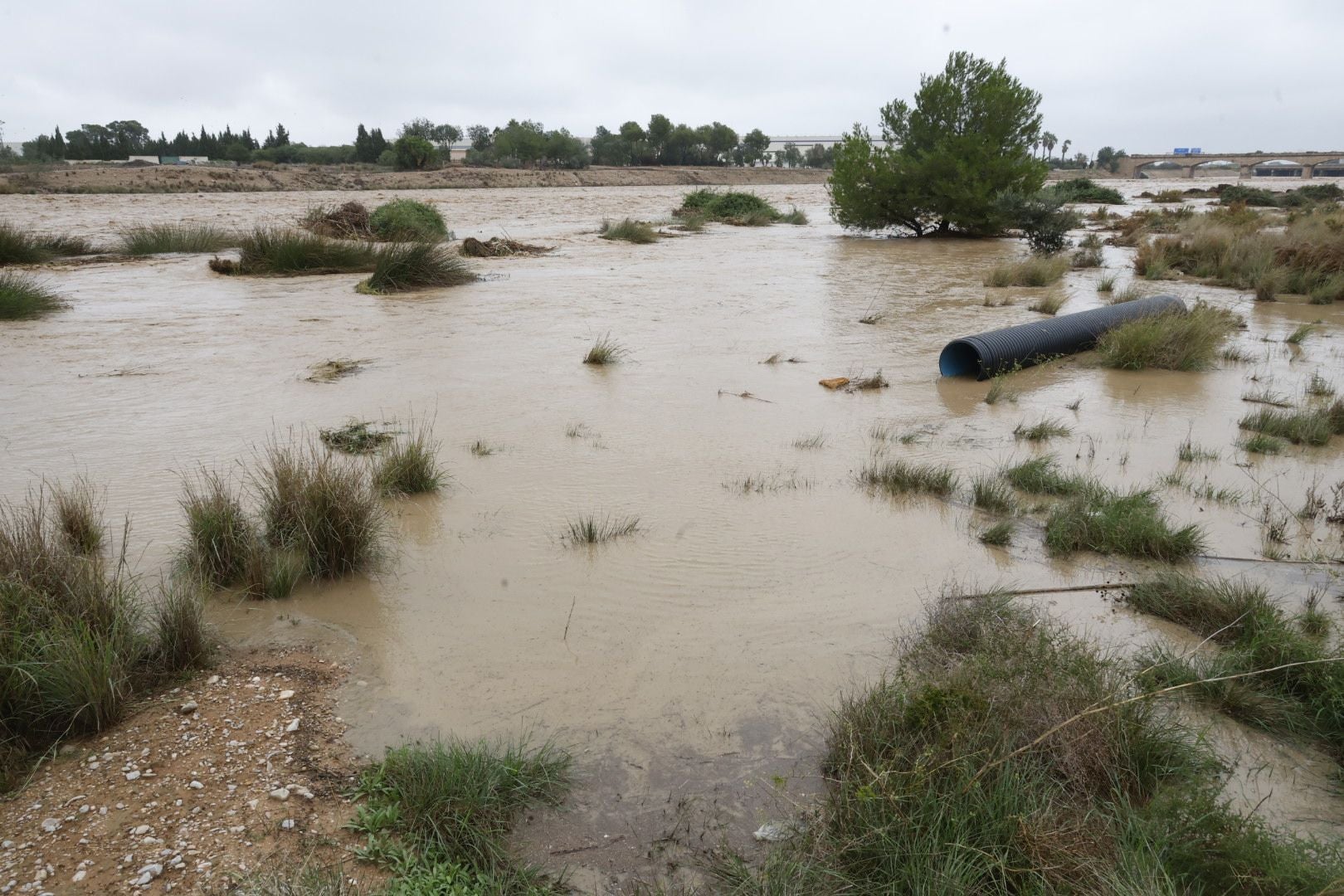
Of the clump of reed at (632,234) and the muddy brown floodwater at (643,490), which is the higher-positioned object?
the clump of reed at (632,234)

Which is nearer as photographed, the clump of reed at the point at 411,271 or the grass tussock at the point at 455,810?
the grass tussock at the point at 455,810

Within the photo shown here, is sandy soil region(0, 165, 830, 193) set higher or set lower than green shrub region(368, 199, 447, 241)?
higher

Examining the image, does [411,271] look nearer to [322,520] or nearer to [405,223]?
[405,223]

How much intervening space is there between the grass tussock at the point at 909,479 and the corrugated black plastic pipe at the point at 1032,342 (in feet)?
11.2

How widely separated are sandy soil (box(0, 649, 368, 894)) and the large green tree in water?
24593 mm

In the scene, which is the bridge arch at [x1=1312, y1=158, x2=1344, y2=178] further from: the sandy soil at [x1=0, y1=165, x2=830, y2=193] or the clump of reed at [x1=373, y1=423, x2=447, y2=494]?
the clump of reed at [x1=373, y1=423, x2=447, y2=494]

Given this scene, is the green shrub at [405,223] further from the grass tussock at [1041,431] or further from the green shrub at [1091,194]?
the green shrub at [1091,194]

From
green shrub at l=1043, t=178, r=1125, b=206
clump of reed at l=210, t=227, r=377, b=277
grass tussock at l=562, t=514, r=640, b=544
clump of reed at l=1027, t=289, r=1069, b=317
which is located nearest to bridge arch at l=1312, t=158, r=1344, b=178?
green shrub at l=1043, t=178, r=1125, b=206

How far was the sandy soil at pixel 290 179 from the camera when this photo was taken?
1908 inches

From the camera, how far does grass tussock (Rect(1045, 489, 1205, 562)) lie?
16.1ft

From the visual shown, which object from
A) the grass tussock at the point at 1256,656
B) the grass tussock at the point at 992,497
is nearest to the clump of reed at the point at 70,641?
the grass tussock at the point at 1256,656

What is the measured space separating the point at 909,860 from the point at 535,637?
6.73ft

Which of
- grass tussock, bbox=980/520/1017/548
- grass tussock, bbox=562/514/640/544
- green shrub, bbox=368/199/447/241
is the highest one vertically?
green shrub, bbox=368/199/447/241

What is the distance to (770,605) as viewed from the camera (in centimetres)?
444
